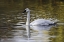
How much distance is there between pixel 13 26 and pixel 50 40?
11.5 ft

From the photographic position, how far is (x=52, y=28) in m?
13.0

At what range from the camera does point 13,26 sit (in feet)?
43.8

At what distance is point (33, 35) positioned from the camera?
11258 millimetres

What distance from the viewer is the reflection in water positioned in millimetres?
10328

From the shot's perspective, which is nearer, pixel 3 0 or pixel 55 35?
pixel 55 35

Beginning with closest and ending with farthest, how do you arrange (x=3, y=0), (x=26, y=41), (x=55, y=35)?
(x=26, y=41)
(x=55, y=35)
(x=3, y=0)

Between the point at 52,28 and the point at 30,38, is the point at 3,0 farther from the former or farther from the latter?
the point at 30,38

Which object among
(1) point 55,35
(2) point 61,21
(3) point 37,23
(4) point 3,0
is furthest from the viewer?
(4) point 3,0

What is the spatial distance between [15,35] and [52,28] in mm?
2253

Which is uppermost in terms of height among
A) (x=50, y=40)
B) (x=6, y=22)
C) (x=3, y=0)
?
(x=3, y=0)

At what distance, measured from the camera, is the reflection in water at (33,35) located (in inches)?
407

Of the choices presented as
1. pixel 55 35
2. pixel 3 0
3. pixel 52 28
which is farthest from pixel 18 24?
pixel 3 0

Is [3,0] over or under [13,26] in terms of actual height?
Result: over

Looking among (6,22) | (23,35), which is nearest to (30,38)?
(23,35)
